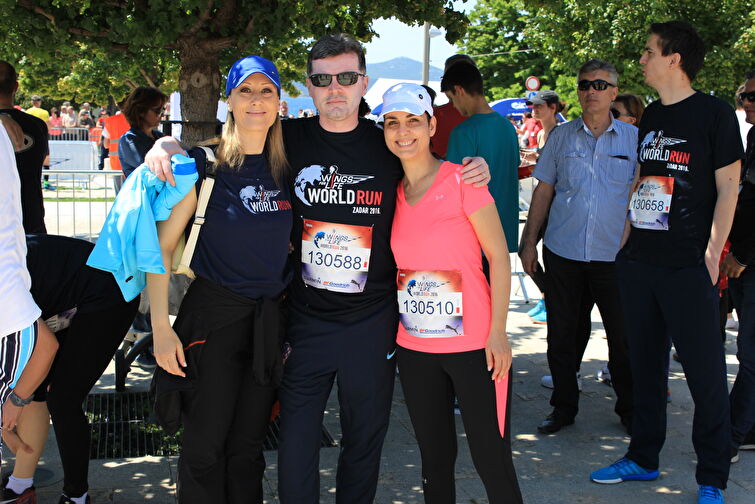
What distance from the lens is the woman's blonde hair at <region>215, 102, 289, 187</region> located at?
10.4 ft

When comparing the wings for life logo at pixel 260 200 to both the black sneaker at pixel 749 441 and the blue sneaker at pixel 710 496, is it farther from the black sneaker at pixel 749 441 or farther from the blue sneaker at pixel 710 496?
the black sneaker at pixel 749 441

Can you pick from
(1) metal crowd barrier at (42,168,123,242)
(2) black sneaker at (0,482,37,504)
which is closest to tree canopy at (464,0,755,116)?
(1) metal crowd barrier at (42,168,123,242)

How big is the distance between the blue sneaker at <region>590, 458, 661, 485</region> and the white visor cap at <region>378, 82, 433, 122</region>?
2.22 m

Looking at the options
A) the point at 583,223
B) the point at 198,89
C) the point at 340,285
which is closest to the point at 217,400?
the point at 340,285

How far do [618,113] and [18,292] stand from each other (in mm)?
5221

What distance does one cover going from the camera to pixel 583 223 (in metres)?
4.74

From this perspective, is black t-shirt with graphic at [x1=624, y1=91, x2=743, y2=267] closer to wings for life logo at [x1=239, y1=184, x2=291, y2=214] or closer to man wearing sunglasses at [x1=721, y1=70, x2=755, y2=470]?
man wearing sunglasses at [x1=721, y1=70, x2=755, y2=470]

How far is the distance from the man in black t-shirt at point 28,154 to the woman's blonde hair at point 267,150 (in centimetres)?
228

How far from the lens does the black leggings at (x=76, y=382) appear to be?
11.8 ft

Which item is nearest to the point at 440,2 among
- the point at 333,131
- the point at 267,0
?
the point at 267,0

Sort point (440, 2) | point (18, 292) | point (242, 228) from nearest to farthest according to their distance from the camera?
point (18, 292)
point (242, 228)
point (440, 2)

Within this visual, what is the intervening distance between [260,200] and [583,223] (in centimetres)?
236

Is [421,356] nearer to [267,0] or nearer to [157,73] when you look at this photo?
[267,0]

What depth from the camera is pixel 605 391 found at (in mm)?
5730
